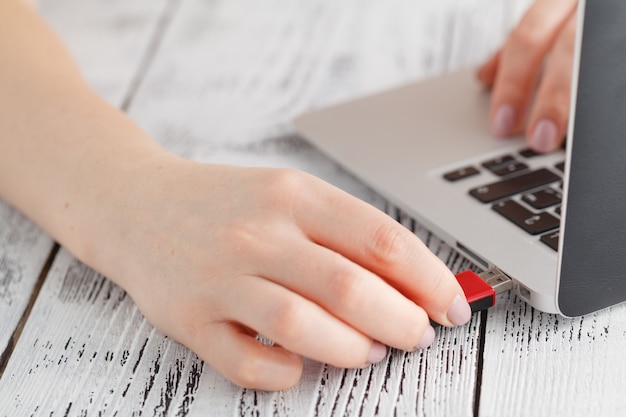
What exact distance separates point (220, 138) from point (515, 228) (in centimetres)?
33

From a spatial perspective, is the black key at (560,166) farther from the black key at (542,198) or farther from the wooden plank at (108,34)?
the wooden plank at (108,34)

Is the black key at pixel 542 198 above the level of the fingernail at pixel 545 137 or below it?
above

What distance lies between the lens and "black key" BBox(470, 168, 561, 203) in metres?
0.60

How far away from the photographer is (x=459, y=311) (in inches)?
19.0

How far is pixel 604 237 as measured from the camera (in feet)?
1.48

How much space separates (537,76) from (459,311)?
36 centimetres

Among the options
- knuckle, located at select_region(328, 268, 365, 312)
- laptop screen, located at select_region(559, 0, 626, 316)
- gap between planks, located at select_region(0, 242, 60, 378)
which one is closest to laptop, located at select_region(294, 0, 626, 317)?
laptop screen, located at select_region(559, 0, 626, 316)

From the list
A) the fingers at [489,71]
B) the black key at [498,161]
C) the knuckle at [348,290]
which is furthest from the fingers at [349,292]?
the fingers at [489,71]

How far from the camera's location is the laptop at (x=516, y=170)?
415 mm

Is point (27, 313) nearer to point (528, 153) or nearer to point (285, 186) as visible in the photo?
point (285, 186)

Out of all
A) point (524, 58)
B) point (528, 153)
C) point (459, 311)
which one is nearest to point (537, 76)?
point (524, 58)

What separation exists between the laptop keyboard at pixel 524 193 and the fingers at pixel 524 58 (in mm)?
61

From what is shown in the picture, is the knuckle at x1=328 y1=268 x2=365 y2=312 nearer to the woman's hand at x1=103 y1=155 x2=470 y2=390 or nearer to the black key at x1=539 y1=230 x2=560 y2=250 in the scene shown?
the woman's hand at x1=103 y1=155 x2=470 y2=390

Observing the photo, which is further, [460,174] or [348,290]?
[460,174]
